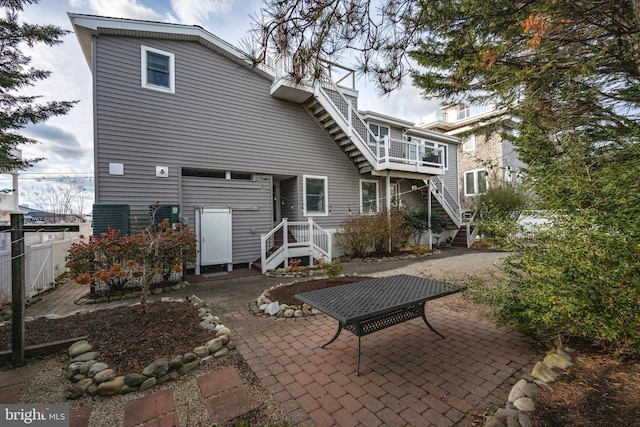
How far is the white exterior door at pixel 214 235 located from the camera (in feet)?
26.5

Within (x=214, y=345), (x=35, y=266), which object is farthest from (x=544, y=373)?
(x=35, y=266)

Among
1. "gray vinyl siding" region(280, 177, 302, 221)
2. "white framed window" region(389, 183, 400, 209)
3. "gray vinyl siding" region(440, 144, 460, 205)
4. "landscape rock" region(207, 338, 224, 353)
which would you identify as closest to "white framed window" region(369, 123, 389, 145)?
"white framed window" region(389, 183, 400, 209)

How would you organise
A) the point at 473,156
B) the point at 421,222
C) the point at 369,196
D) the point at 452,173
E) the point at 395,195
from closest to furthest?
1. the point at 369,196
2. the point at 421,222
3. the point at 395,195
4. the point at 452,173
5. the point at 473,156

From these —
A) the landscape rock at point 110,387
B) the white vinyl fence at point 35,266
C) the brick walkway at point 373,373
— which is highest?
the white vinyl fence at point 35,266

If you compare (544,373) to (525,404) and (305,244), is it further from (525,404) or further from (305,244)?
(305,244)

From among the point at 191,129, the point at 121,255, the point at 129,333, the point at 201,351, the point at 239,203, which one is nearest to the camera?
the point at 201,351

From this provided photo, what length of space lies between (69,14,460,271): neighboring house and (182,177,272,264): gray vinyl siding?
0.03 m

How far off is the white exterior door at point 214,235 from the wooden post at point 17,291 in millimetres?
5037

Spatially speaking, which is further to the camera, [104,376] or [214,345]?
[214,345]

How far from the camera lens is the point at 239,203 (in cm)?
878

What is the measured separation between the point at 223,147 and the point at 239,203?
1.85 meters

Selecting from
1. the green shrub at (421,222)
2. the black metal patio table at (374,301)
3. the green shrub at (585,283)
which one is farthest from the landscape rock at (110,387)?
the green shrub at (421,222)

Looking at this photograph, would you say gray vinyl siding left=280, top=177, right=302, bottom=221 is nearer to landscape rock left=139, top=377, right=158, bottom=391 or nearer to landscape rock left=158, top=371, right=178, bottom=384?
landscape rock left=158, top=371, right=178, bottom=384

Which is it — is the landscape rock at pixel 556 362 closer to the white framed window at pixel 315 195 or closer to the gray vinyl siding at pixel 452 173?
the white framed window at pixel 315 195
